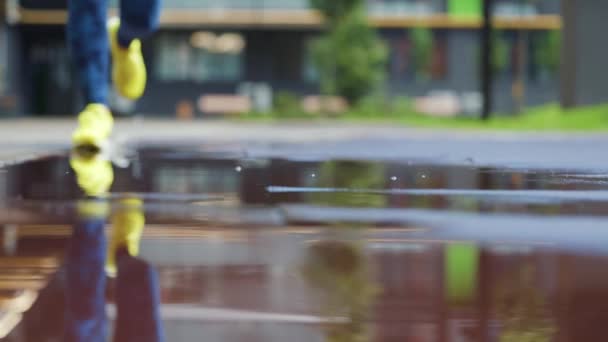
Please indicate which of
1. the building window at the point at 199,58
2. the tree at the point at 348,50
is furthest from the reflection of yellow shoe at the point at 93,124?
the building window at the point at 199,58

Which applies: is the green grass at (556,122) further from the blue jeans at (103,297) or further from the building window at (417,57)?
the building window at (417,57)

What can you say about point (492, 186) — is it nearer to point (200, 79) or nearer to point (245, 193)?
point (245, 193)

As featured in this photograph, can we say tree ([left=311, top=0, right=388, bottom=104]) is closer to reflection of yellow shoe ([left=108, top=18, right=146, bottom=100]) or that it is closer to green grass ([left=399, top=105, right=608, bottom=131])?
green grass ([left=399, top=105, right=608, bottom=131])

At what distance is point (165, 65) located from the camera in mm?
48875

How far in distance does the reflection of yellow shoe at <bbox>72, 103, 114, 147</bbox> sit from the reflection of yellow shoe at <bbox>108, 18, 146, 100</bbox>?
0.81 feet

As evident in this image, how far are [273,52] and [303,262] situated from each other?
44.4 m

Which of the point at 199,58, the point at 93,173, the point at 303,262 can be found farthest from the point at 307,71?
the point at 303,262

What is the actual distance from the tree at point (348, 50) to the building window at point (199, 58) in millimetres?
9784

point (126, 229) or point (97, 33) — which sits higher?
point (97, 33)

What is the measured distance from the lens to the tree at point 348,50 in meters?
38.5

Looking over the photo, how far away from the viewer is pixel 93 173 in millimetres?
9875

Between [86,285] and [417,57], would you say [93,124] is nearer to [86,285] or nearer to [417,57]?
[86,285]

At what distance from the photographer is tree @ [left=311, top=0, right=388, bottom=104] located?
38500 millimetres

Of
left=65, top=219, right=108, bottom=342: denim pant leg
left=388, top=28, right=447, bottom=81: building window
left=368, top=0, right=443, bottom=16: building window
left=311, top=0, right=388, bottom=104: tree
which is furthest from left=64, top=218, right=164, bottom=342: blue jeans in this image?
left=388, top=28, right=447, bottom=81: building window
